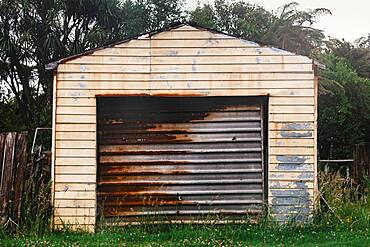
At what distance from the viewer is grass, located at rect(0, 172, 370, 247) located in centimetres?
947

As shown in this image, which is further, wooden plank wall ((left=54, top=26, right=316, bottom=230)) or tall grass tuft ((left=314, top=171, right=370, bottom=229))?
wooden plank wall ((left=54, top=26, right=316, bottom=230))

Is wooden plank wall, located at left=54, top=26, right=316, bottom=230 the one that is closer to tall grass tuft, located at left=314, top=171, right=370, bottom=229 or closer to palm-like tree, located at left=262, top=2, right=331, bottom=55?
tall grass tuft, located at left=314, top=171, right=370, bottom=229

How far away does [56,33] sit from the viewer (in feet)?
81.7

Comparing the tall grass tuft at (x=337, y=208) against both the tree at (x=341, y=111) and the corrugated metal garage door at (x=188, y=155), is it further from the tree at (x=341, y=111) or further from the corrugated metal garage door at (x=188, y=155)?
the tree at (x=341, y=111)

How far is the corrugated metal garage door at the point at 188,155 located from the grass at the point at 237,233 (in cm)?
56

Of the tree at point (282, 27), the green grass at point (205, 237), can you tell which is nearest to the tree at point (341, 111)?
the tree at point (282, 27)

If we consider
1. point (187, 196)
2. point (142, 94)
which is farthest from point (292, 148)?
point (142, 94)

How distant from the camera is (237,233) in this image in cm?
1025

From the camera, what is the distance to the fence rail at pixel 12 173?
10578 mm

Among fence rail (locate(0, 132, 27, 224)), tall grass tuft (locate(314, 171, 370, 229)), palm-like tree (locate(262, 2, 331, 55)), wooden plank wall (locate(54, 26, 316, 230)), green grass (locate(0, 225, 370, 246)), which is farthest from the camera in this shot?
palm-like tree (locate(262, 2, 331, 55))

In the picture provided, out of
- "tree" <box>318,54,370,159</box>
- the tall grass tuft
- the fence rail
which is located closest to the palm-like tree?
"tree" <box>318,54,370,159</box>

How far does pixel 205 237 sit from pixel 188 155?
1877 mm

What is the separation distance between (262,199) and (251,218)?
1.26 ft

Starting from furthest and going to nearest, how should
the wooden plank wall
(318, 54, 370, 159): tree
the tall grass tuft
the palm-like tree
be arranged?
the palm-like tree < (318, 54, 370, 159): tree < the wooden plank wall < the tall grass tuft
